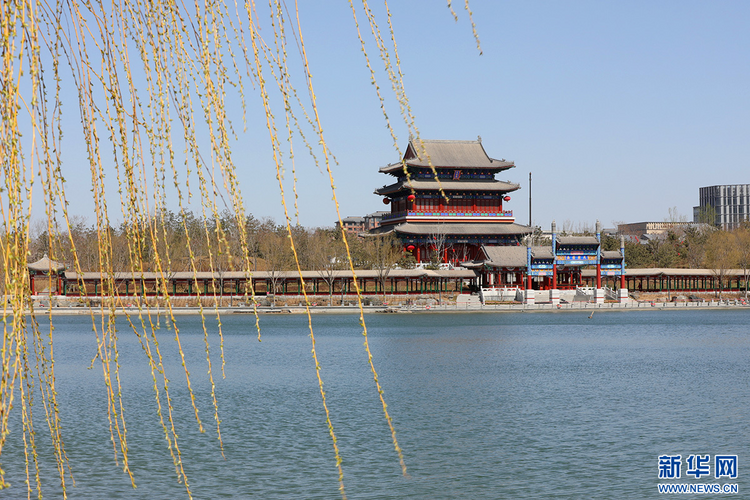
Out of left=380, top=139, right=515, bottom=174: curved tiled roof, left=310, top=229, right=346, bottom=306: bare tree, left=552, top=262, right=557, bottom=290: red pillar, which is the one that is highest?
left=380, top=139, right=515, bottom=174: curved tiled roof

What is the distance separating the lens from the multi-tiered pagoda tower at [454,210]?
Result: 53.5 meters

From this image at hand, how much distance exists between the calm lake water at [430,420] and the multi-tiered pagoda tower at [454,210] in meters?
21.7

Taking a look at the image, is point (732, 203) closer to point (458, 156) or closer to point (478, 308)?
point (458, 156)

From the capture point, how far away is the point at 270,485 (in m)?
11.4

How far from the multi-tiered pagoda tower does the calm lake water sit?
855 inches

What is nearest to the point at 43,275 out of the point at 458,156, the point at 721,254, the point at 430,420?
the point at 458,156

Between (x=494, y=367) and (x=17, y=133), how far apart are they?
23115 mm

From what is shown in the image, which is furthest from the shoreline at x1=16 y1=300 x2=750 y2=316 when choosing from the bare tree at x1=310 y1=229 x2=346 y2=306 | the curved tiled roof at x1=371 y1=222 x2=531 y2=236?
the curved tiled roof at x1=371 y1=222 x2=531 y2=236

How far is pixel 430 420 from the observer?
1630cm

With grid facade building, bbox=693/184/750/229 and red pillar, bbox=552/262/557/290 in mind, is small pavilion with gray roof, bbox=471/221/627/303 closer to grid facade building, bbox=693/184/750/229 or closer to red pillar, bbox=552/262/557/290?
red pillar, bbox=552/262/557/290

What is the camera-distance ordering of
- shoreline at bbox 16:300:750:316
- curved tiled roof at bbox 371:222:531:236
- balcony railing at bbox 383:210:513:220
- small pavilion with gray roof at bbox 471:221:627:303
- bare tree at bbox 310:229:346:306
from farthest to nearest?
balcony railing at bbox 383:210:513:220
curved tiled roof at bbox 371:222:531:236
bare tree at bbox 310:229:346:306
small pavilion with gray roof at bbox 471:221:627:303
shoreline at bbox 16:300:750:316

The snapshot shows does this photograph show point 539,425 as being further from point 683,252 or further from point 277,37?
point 683,252

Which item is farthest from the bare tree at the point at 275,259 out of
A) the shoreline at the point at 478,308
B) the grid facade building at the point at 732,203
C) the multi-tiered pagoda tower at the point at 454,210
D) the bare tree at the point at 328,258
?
the grid facade building at the point at 732,203

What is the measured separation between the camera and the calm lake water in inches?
456
